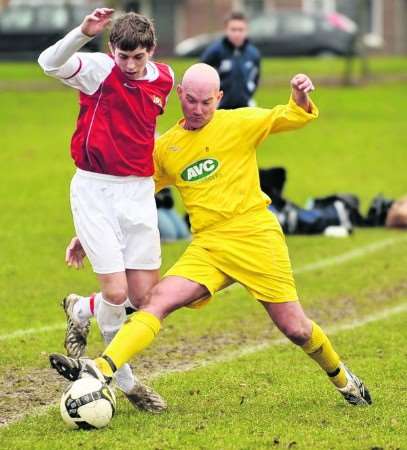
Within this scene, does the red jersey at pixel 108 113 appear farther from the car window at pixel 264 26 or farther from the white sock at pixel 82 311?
the car window at pixel 264 26

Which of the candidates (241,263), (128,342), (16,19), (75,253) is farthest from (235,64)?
(16,19)

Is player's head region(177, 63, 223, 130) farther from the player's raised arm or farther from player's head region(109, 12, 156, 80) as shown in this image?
the player's raised arm

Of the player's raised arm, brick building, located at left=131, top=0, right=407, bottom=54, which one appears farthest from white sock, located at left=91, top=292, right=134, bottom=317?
brick building, located at left=131, top=0, right=407, bottom=54

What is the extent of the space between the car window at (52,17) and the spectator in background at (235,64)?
29.9 m

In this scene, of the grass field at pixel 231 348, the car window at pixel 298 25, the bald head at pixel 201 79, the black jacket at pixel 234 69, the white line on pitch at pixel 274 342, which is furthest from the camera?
the car window at pixel 298 25

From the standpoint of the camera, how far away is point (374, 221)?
17891 mm

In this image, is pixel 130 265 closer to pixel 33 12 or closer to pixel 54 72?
pixel 54 72

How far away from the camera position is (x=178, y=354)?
1000cm

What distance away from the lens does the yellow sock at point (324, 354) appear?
780cm

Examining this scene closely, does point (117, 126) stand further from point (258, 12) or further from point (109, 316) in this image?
point (258, 12)

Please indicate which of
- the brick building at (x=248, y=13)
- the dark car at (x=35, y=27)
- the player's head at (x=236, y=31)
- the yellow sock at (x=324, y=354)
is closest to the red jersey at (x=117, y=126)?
the yellow sock at (x=324, y=354)

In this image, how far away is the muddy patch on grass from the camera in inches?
328

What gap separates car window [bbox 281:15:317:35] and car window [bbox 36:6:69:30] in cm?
769

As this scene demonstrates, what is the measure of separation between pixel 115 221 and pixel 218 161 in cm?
69
